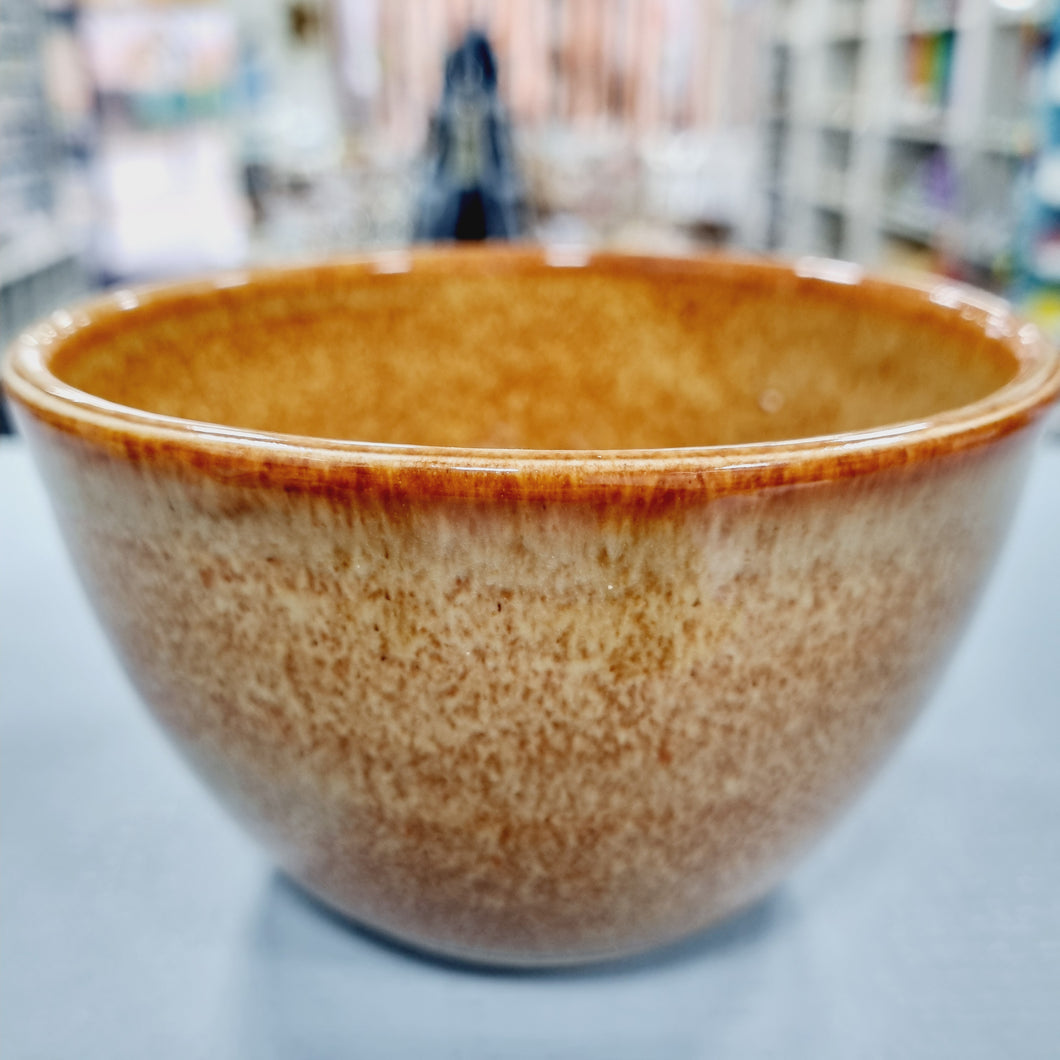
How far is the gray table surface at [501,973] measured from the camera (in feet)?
0.93

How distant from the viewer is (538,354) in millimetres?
492

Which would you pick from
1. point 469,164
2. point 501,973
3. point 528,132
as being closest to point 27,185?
point 469,164

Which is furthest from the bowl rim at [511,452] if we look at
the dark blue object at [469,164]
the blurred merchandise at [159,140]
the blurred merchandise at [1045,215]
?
the blurred merchandise at [159,140]

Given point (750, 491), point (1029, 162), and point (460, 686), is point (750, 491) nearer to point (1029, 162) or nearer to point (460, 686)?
point (460, 686)

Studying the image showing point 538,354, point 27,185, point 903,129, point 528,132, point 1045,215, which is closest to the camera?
point 538,354

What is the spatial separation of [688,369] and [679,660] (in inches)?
11.3

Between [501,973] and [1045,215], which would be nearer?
[501,973]

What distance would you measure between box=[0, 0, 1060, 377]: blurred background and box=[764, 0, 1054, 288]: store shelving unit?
1 cm

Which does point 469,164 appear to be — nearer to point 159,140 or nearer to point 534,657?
point 159,140

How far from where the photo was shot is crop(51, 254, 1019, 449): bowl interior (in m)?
0.41

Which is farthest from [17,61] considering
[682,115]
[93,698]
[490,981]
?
[682,115]

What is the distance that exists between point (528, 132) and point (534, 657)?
641cm

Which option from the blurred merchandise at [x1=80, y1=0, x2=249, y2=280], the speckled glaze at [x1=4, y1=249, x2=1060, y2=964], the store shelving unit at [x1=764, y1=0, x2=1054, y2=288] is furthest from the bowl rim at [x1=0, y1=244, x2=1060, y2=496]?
the blurred merchandise at [x1=80, y1=0, x2=249, y2=280]

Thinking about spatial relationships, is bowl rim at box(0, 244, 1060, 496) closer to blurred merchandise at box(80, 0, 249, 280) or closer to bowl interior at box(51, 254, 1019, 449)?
bowl interior at box(51, 254, 1019, 449)
